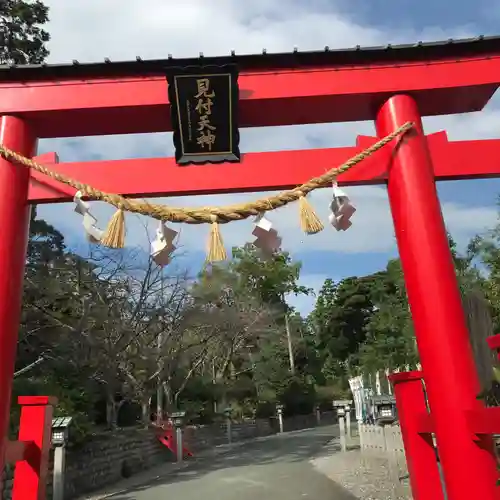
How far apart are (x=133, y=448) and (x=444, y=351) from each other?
12386mm

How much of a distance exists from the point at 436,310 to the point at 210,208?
4.64ft

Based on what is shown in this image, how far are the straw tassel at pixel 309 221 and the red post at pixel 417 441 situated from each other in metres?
1.41

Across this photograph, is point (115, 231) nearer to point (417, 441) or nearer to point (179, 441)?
point (417, 441)

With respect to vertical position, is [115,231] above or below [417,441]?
above

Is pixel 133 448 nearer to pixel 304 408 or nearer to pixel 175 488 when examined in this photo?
pixel 175 488

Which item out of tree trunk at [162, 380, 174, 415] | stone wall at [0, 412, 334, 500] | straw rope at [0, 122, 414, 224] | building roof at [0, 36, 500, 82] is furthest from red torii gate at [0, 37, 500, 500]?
tree trunk at [162, 380, 174, 415]

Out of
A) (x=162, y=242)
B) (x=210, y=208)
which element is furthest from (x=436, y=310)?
(x=162, y=242)

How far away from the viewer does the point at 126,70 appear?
3344 mm

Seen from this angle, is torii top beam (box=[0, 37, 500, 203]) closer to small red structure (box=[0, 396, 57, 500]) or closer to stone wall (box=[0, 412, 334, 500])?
small red structure (box=[0, 396, 57, 500])

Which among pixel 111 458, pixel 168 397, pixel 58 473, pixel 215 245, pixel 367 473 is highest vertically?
pixel 215 245

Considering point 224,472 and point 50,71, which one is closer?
point 50,71

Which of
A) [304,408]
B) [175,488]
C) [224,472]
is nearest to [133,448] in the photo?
[224,472]

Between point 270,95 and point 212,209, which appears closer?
point 212,209

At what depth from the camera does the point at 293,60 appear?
3354mm
